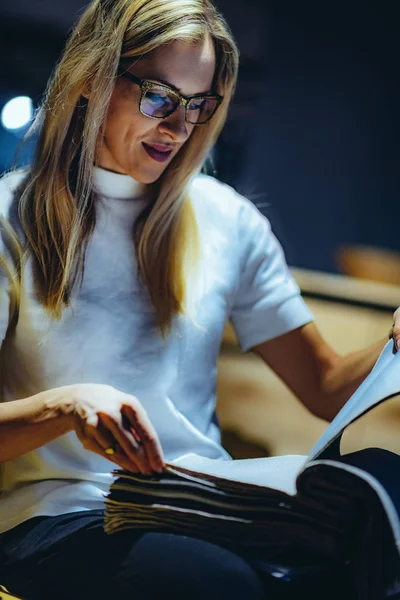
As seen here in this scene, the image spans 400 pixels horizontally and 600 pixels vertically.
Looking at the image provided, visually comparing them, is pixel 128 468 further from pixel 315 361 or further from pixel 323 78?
pixel 323 78

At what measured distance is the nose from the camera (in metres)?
0.71

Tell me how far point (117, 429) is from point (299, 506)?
17cm

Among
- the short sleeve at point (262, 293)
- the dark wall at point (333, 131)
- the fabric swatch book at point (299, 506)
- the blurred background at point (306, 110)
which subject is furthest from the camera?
the dark wall at point (333, 131)

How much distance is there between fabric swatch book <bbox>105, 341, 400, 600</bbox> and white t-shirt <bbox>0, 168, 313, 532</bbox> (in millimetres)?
70

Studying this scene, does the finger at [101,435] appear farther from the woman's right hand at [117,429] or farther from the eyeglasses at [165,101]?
the eyeglasses at [165,101]

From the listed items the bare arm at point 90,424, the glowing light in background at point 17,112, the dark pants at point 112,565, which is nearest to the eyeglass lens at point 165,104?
the glowing light in background at point 17,112

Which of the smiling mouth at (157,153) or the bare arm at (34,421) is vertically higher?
the smiling mouth at (157,153)

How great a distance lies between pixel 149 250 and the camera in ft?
2.51

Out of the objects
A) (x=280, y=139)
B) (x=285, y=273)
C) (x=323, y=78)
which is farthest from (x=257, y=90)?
(x=323, y=78)

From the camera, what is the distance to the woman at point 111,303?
668 millimetres

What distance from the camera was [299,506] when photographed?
0.65 meters

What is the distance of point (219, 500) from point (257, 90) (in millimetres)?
451

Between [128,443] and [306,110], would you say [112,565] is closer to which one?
[128,443]

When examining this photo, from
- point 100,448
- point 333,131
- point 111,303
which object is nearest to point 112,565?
point 100,448
